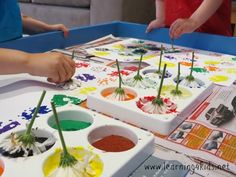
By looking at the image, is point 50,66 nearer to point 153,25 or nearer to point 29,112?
point 29,112

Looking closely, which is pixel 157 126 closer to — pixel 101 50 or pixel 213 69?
pixel 213 69

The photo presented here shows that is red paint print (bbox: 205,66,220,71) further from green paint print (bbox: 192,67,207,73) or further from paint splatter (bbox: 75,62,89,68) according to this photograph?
paint splatter (bbox: 75,62,89,68)

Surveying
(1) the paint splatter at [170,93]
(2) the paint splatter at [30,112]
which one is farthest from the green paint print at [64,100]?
(1) the paint splatter at [170,93]

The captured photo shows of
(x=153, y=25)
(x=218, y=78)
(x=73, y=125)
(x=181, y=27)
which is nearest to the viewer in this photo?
(x=73, y=125)

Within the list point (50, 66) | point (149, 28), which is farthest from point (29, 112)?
point (149, 28)

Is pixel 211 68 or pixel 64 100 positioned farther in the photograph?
pixel 211 68

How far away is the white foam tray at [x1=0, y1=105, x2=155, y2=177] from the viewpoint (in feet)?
1.04

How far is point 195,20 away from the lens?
909 millimetres

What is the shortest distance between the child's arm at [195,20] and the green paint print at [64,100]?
477mm

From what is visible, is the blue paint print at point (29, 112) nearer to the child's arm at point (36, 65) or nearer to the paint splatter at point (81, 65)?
the child's arm at point (36, 65)

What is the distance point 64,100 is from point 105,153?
0.64 ft

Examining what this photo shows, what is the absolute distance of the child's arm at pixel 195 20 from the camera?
2.91 feet

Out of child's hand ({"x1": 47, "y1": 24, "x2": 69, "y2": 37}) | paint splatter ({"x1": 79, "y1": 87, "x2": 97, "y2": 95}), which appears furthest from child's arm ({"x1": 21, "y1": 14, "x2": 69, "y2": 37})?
paint splatter ({"x1": 79, "y1": 87, "x2": 97, "y2": 95})

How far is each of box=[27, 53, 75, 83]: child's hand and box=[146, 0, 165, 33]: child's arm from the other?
0.48 meters
